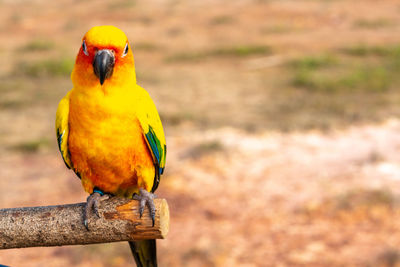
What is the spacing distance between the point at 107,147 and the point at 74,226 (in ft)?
1.81

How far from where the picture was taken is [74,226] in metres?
2.80

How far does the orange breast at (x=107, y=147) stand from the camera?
3.08 metres

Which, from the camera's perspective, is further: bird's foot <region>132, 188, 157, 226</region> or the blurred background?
the blurred background

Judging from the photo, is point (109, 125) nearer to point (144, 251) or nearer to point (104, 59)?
→ point (104, 59)

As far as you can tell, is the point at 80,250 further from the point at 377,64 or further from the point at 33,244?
the point at 377,64

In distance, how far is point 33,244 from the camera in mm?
2799

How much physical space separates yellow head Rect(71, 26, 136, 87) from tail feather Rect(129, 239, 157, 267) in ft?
3.56

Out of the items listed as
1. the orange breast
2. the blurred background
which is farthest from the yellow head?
the blurred background

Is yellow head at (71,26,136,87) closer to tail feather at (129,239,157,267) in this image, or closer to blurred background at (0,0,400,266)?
tail feather at (129,239,157,267)

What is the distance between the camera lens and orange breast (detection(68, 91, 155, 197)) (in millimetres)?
3080

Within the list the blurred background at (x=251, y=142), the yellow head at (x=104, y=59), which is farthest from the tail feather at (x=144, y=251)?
the blurred background at (x=251, y=142)

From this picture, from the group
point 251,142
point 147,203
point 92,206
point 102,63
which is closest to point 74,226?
point 92,206

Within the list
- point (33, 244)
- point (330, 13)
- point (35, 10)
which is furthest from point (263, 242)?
point (35, 10)

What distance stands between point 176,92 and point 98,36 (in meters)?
11.0
